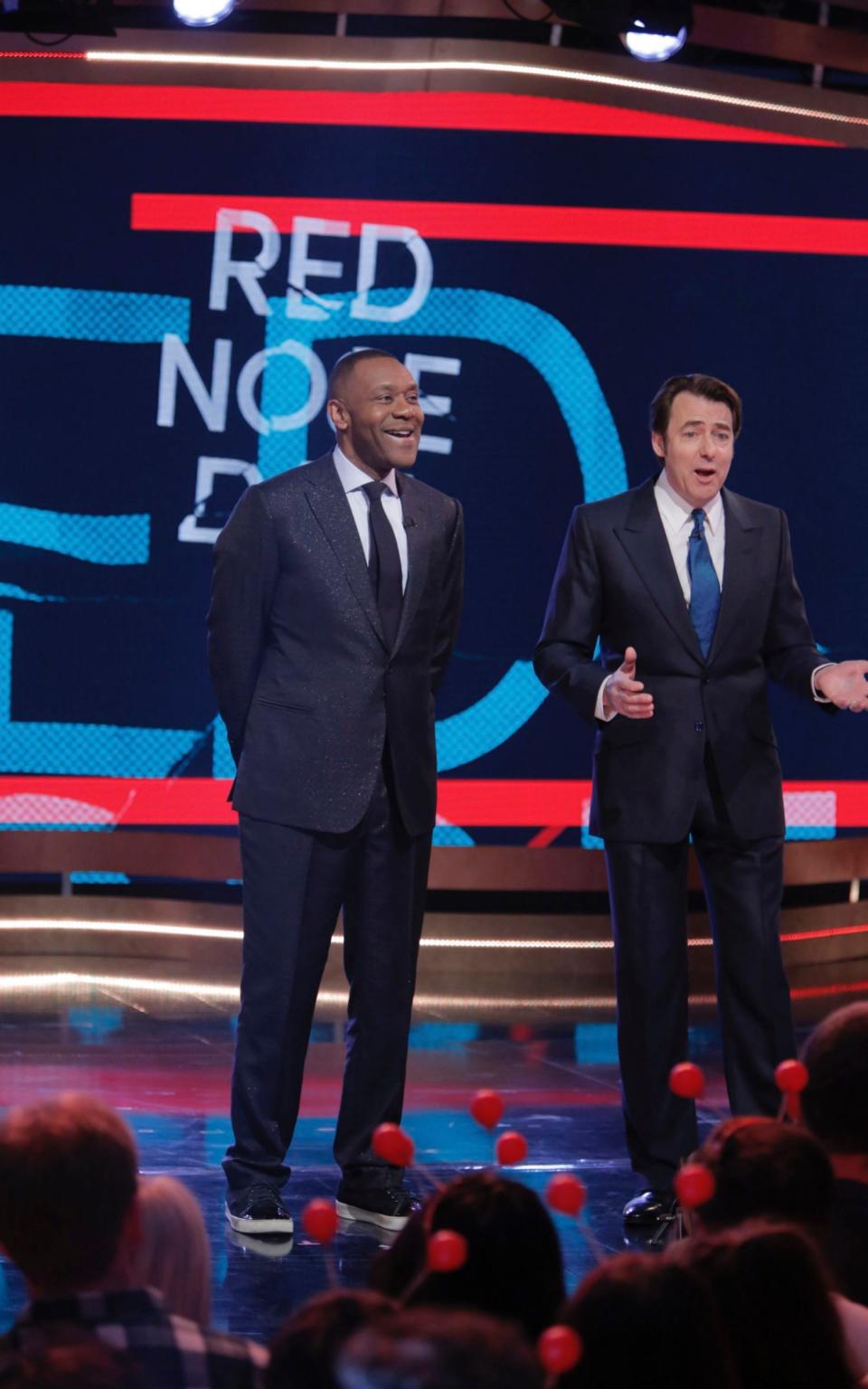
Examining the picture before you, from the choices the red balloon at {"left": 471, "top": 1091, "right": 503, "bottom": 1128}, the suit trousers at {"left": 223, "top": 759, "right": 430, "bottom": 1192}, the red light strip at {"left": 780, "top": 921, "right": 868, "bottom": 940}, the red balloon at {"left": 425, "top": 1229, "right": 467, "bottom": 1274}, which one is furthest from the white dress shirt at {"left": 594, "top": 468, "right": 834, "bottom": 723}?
the red light strip at {"left": 780, "top": 921, "right": 868, "bottom": 940}

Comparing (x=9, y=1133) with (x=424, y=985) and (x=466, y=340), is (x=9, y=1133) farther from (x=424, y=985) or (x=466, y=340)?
(x=466, y=340)

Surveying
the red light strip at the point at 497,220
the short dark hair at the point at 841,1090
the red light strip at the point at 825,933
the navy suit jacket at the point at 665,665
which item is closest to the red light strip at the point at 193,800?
the red light strip at the point at 825,933

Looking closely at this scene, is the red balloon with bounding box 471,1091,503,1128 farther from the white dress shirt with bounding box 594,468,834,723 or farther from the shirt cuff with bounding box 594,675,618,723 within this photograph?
the white dress shirt with bounding box 594,468,834,723

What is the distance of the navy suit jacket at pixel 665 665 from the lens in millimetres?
3643

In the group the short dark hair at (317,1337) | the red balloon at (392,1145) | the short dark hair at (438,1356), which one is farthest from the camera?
the red balloon at (392,1145)

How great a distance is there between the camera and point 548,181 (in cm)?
653

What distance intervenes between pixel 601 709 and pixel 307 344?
10.6ft

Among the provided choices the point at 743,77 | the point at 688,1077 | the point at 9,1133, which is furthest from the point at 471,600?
the point at 9,1133

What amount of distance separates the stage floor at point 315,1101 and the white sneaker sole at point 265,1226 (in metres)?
0.03

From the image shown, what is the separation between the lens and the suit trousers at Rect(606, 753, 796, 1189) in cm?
364

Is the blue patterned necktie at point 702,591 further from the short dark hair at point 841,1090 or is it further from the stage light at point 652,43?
the stage light at point 652,43

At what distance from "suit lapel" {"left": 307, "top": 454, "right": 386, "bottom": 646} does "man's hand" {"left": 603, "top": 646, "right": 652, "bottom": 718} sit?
0.45 meters

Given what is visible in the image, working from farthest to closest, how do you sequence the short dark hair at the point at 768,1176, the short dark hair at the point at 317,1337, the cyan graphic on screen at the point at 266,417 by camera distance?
the cyan graphic on screen at the point at 266,417
the short dark hair at the point at 768,1176
the short dark hair at the point at 317,1337

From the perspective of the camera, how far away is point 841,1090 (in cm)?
209
